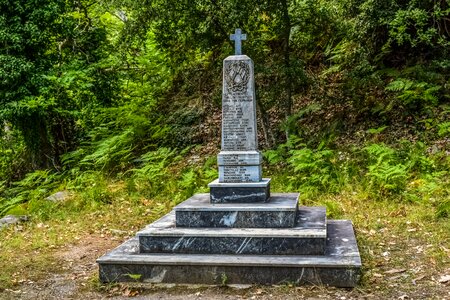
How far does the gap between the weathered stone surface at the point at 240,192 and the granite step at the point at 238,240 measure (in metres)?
0.59

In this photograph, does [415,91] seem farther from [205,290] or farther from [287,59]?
[205,290]

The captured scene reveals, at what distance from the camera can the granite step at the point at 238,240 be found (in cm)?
596

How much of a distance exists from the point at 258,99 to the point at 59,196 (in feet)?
16.3

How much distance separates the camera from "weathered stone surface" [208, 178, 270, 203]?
270 inches

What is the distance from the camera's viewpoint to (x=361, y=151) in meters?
10.7

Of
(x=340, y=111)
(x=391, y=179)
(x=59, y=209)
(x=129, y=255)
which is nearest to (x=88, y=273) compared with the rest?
(x=129, y=255)

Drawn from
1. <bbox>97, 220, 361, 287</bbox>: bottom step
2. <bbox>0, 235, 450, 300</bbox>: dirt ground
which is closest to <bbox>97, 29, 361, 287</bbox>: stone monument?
<bbox>97, 220, 361, 287</bbox>: bottom step

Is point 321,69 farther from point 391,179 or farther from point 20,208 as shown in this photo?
point 20,208

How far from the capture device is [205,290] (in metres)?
5.59

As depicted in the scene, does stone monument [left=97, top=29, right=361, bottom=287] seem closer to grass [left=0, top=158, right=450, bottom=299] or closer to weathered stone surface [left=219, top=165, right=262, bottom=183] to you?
weathered stone surface [left=219, top=165, right=262, bottom=183]

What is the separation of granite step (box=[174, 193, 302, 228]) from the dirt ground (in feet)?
3.47

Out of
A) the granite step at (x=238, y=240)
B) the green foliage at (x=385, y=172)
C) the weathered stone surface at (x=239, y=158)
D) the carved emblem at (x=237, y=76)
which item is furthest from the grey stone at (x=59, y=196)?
the green foliage at (x=385, y=172)

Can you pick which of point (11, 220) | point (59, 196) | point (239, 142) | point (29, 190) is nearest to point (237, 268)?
point (239, 142)

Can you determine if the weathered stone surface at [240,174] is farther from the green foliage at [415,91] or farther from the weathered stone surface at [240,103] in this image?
the green foliage at [415,91]
